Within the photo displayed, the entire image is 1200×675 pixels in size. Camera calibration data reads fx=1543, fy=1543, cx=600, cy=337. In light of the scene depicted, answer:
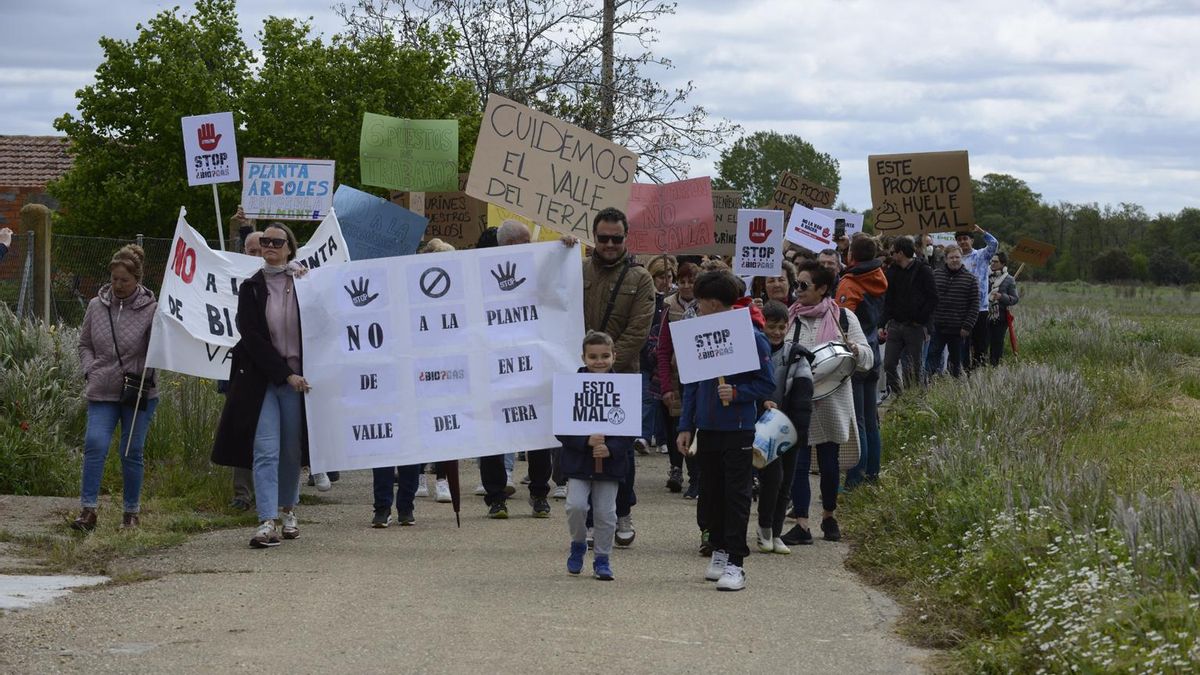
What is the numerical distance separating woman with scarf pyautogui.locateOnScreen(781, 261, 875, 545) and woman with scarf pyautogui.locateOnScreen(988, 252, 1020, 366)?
1055cm

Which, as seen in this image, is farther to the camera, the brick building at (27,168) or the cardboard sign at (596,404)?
the brick building at (27,168)

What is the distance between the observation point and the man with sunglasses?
9.86 meters

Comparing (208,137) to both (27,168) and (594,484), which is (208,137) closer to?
(594,484)

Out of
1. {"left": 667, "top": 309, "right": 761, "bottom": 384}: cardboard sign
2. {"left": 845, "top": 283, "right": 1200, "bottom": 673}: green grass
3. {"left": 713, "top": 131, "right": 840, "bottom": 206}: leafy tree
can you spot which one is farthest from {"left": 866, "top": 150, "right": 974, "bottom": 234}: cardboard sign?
{"left": 713, "top": 131, "right": 840, "bottom": 206}: leafy tree

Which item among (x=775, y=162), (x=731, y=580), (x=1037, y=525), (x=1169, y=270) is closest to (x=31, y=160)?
(x=731, y=580)

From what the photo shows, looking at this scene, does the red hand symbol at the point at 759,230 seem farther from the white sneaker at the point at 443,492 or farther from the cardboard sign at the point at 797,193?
the white sneaker at the point at 443,492

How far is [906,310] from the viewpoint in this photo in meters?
15.9

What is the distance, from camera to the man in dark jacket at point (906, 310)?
1569 cm

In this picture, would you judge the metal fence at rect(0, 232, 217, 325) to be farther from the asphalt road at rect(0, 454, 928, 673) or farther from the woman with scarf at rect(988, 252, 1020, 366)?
the woman with scarf at rect(988, 252, 1020, 366)

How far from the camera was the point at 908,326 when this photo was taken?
1617cm

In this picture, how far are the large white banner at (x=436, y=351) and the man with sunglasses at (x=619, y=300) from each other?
16cm

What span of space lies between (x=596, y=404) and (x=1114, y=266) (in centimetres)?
6906

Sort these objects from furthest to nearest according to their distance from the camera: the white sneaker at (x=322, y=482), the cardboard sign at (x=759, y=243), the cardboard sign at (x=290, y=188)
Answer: the cardboard sign at (x=759, y=243)
the cardboard sign at (x=290, y=188)
the white sneaker at (x=322, y=482)

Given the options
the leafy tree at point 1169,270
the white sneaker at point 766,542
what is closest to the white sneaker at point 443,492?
the white sneaker at point 766,542
